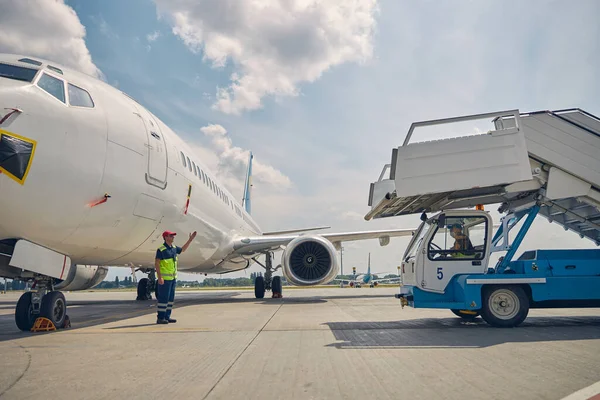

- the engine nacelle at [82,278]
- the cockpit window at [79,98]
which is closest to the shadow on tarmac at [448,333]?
the cockpit window at [79,98]

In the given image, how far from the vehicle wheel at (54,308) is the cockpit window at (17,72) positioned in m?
→ 2.94

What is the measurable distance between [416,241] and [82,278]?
7.83 meters

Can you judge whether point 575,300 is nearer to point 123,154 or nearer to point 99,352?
point 99,352

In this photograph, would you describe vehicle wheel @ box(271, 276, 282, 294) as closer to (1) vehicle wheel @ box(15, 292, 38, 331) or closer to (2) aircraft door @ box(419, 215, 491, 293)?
(2) aircraft door @ box(419, 215, 491, 293)

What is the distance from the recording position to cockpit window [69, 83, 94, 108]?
5.68 meters

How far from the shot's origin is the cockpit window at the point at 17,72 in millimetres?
5230

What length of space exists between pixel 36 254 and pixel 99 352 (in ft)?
6.23

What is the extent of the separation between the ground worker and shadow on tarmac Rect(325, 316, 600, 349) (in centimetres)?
266

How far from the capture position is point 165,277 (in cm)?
734

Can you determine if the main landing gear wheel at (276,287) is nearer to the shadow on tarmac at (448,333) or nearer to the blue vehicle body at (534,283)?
the shadow on tarmac at (448,333)

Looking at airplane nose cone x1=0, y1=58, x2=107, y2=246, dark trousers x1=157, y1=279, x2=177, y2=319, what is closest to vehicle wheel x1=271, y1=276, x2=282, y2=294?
dark trousers x1=157, y1=279, x2=177, y2=319

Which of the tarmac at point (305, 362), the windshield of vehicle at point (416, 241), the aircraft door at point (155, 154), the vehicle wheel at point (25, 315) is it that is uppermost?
the aircraft door at point (155, 154)

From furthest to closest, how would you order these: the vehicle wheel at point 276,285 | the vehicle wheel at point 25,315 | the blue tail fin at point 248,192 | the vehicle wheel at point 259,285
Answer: the blue tail fin at point 248,192 < the vehicle wheel at point 259,285 < the vehicle wheel at point 276,285 < the vehicle wheel at point 25,315

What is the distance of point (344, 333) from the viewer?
5.57 metres
